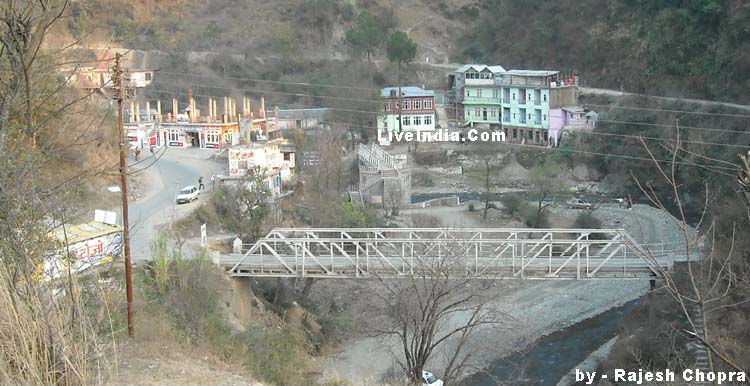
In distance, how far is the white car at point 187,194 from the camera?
14.0m

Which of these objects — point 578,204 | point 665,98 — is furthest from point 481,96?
point 578,204

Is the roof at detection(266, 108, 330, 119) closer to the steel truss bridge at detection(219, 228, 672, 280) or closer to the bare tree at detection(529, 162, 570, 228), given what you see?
the bare tree at detection(529, 162, 570, 228)

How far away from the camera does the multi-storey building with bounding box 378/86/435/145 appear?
75.2ft

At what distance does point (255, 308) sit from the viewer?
36.1 feet

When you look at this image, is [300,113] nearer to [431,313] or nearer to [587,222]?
[587,222]

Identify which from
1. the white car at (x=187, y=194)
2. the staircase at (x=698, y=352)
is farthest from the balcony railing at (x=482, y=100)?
the staircase at (x=698, y=352)

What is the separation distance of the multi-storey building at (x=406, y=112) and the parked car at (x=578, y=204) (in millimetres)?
6103

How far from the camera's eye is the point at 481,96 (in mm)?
24188

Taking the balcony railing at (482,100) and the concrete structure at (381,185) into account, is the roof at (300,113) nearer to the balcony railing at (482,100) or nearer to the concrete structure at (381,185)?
the balcony railing at (482,100)

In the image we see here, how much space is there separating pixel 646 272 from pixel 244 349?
5322 millimetres

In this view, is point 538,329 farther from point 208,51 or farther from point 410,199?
point 208,51

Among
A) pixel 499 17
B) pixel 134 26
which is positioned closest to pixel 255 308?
pixel 499 17

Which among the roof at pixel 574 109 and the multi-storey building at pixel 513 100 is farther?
the multi-storey building at pixel 513 100

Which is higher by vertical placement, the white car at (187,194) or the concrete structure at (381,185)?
the white car at (187,194)
